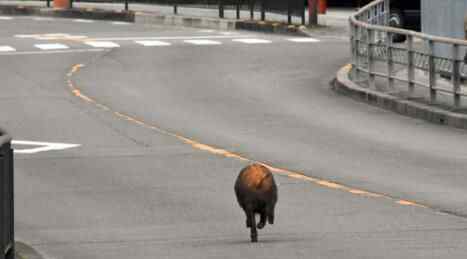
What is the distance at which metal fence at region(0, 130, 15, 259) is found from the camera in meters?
12.2

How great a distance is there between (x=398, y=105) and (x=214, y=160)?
7.77 meters

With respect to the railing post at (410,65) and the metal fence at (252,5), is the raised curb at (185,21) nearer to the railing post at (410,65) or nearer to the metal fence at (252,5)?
the metal fence at (252,5)

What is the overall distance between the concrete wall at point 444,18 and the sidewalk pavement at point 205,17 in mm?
14908

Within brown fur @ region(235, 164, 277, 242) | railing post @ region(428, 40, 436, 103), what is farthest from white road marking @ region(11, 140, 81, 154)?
brown fur @ region(235, 164, 277, 242)

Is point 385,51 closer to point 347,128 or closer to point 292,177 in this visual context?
A: point 347,128

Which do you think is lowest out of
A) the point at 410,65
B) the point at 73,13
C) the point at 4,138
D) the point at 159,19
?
the point at 73,13

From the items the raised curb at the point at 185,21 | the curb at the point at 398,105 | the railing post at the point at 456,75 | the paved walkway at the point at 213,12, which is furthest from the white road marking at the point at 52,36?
the railing post at the point at 456,75

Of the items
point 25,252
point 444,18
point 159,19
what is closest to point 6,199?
point 25,252

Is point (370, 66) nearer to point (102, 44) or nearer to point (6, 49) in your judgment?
point (6, 49)

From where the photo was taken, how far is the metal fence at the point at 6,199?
12.2 meters

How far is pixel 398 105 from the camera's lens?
28.8 metres

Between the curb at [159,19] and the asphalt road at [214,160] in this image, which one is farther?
the curb at [159,19]

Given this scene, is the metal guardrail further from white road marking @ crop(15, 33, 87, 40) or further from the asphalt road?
white road marking @ crop(15, 33, 87, 40)

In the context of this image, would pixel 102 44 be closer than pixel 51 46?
No
